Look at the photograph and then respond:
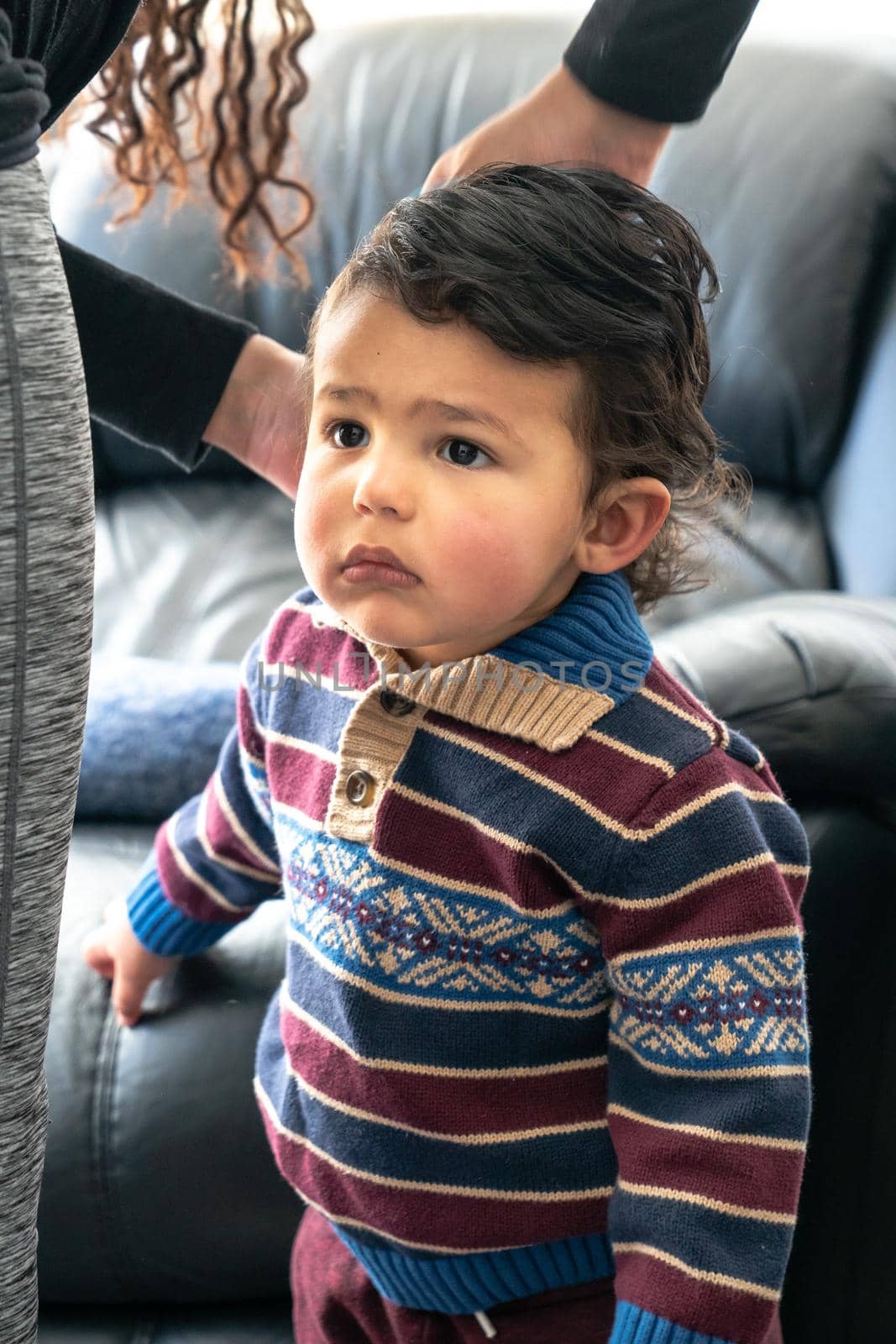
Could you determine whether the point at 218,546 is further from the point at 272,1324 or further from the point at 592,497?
the point at 592,497

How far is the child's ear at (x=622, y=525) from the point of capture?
67 centimetres

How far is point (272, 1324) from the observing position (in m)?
1.07

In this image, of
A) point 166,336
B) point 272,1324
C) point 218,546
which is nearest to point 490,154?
point 166,336

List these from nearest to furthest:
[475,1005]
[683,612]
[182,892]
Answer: [475,1005], [182,892], [683,612]

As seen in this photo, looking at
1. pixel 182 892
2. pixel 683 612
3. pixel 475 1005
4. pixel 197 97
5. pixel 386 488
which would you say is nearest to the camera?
pixel 386 488

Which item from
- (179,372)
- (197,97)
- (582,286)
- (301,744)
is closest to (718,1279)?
(301,744)

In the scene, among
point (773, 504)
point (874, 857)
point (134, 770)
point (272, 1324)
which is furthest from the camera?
point (773, 504)

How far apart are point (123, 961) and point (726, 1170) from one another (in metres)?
0.54

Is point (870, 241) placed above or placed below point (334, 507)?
below

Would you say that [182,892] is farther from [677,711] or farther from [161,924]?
[677,711]

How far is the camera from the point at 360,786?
0.71m

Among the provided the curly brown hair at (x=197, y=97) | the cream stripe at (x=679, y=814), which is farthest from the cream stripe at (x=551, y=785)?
the curly brown hair at (x=197, y=97)

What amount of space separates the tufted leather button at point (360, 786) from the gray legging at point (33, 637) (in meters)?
0.19

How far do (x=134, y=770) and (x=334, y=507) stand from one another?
69 centimetres
